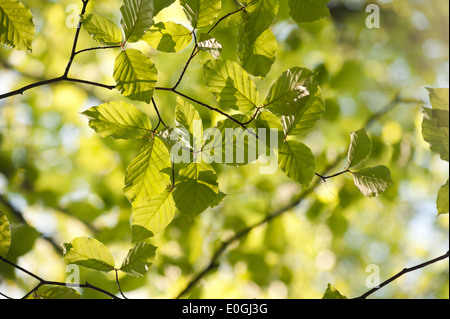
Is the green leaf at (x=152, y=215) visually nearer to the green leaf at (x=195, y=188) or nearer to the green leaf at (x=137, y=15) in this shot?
the green leaf at (x=195, y=188)

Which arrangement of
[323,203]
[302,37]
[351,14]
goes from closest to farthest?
[323,203] → [302,37] → [351,14]

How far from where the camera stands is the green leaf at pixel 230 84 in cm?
32

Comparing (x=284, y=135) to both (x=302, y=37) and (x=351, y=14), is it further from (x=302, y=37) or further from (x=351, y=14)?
(x=351, y=14)

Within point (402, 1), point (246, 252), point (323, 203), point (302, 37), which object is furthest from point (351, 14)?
point (246, 252)

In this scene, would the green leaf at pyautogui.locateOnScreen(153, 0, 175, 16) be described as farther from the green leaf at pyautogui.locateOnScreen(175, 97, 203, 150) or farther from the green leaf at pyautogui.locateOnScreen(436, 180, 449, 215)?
the green leaf at pyautogui.locateOnScreen(436, 180, 449, 215)

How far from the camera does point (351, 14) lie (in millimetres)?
1598

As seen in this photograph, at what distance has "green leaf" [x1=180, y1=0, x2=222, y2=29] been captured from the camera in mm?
304

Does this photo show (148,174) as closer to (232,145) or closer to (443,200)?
(232,145)

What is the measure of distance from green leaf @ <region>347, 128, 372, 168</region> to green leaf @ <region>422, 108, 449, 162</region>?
0.19 feet

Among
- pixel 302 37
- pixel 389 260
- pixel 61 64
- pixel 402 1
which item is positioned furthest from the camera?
pixel 389 260

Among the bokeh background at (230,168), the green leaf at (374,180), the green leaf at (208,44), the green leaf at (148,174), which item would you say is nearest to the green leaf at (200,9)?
the green leaf at (208,44)

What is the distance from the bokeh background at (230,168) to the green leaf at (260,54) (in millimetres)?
382

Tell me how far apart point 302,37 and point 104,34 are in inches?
37.4

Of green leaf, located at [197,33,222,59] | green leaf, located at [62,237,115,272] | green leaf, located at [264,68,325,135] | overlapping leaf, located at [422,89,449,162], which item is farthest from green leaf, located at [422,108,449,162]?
green leaf, located at [62,237,115,272]
